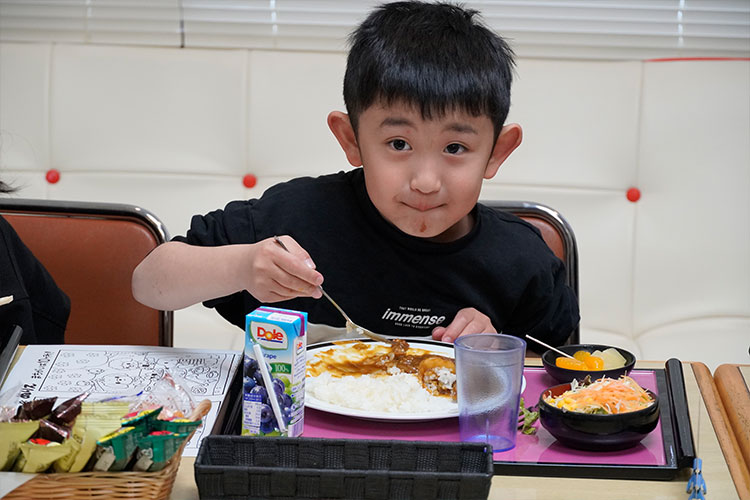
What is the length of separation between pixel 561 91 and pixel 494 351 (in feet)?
5.61

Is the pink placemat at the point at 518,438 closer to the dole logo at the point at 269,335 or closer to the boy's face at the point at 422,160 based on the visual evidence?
the dole logo at the point at 269,335

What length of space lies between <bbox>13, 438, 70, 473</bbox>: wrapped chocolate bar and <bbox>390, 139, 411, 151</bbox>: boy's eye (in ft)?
2.14

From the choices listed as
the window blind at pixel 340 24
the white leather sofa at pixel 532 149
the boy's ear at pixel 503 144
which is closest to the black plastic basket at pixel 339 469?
the boy's ear at pixel 503 144

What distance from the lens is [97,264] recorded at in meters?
1.75

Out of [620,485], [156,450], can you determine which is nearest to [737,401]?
[620,485]

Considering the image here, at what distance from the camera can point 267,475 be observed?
78cm

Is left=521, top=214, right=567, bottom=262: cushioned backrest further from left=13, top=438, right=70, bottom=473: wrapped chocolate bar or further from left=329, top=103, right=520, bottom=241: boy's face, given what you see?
left=13, top=438, right=70, bottom=473: wrapped chocolate bar

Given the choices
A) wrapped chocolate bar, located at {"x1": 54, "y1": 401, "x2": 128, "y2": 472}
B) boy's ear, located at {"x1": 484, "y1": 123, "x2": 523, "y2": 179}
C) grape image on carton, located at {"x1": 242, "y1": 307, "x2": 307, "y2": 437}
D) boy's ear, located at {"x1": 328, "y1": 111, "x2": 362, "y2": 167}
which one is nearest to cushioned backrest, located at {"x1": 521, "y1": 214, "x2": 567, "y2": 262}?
boy's ear, located at {"x1": 484, "y1": 123, "x2": 523, "y2": 179}

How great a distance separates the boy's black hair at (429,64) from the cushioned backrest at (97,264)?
63 centimetres

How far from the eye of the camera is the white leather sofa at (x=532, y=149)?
2451 millimetres

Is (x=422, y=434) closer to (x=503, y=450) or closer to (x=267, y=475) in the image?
(x=503, y=450)

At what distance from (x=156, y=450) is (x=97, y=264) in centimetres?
107

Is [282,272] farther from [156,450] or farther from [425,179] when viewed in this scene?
[156,450]

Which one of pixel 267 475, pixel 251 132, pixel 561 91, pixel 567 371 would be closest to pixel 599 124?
pixel 561 91
